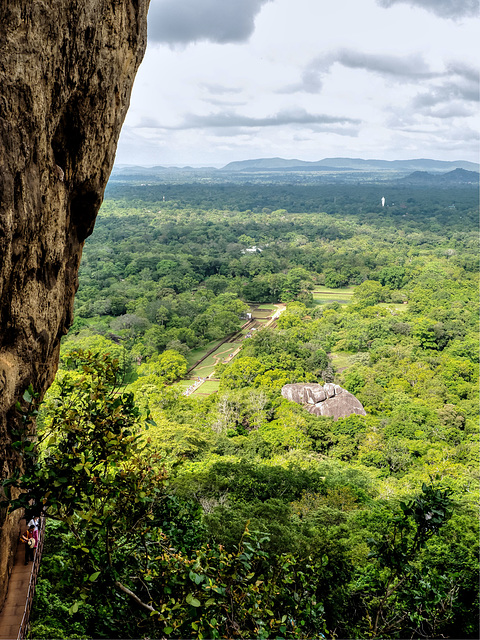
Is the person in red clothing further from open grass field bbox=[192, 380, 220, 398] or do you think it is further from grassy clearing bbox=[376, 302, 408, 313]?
grassy clearing bbox=[376, 302, 408, 313]

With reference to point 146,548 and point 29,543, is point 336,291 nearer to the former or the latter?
point 29,543

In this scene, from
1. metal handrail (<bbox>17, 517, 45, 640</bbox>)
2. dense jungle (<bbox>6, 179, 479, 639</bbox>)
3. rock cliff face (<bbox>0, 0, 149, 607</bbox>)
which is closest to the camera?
dense jungle (<bbox>6, 179, 479, 639</bbox>)

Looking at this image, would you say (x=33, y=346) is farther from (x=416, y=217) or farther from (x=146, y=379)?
(x=416, y=217)

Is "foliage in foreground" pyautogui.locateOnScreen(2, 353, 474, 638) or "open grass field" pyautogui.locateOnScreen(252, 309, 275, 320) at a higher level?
"foliage in foreground" pyautogui.locateOnScreen(2, 353, 474, 638)

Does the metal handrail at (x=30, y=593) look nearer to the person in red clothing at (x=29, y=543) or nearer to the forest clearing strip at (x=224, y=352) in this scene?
the person in red clothing at (x=29, y=543)

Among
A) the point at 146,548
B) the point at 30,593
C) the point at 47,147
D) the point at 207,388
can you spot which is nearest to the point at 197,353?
the point at 207,388

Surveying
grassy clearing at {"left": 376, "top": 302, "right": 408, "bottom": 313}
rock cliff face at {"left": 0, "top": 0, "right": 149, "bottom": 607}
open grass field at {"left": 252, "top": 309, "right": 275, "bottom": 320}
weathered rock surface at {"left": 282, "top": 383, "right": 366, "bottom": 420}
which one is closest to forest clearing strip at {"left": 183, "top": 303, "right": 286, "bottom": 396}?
open grass field at {"left": 252, "top": 309, "right": 275, "bottom": 320}

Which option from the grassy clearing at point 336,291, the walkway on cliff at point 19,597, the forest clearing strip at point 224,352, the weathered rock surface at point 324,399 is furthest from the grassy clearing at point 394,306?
the walkway on cliff at point 19,597

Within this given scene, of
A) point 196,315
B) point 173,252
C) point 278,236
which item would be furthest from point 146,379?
point 278,236
